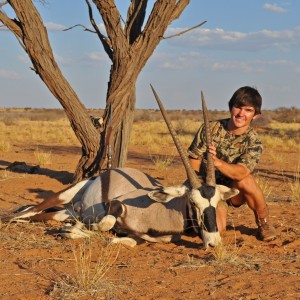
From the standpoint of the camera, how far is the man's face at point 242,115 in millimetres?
6070

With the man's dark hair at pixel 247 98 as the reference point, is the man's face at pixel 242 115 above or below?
below

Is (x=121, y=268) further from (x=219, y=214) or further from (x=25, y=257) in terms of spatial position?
(x=219, y=214)

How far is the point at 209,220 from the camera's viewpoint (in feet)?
17.6

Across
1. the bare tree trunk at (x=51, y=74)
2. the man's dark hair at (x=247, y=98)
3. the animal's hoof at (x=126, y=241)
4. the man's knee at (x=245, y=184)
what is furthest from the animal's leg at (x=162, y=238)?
the bare tree trunk at (x=51, y=74)

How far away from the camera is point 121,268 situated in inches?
196

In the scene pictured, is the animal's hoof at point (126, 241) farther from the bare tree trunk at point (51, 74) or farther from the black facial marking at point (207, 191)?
the bare tree trunk at point (51, 74)

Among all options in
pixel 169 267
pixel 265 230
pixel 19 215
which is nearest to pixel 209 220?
pixel 169 267

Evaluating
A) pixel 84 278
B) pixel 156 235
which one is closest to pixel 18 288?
pixel 84 278

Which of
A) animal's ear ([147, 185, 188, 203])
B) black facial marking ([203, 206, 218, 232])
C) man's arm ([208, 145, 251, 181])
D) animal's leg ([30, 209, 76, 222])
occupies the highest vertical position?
man's arm ([208, 145, 251, 181])

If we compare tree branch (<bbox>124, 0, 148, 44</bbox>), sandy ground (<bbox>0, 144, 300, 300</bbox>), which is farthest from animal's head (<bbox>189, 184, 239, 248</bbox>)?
tree branch (<bbox>124, 0, 148, 44</bbox>)

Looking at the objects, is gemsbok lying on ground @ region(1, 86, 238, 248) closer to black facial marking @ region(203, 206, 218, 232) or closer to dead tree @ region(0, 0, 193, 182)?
black facial marking @ region(203, 206, 218, 232)

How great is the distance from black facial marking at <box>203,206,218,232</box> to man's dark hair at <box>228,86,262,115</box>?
1.30 metres

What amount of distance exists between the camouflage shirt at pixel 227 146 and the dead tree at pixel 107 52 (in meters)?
3.37

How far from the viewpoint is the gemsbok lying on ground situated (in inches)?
218
